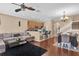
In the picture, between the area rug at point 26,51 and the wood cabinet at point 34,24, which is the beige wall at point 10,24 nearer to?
the wood cabinet at point 34,24

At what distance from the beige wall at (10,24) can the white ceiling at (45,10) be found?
0.08 meters

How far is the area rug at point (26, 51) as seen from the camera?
2.19m

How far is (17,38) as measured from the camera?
7.32 feet

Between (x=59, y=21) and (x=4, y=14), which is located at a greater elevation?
(x=4, y=14)

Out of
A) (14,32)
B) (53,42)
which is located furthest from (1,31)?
(53,42)

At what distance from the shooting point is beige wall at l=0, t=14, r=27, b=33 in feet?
6.88

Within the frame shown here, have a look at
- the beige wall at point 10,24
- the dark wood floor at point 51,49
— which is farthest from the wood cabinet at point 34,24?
the dark wood floor at point 51,49

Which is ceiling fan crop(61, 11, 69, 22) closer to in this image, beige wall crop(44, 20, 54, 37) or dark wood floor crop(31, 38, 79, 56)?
beige wall crop(44, 20, 54, 37)

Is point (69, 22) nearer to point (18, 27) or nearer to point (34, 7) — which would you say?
point (34, 7)

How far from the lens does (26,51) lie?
2.24 meters

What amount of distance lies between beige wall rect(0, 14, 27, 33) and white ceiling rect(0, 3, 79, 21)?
8 centimetres

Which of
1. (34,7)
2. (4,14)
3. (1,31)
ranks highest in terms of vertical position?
(34,7)

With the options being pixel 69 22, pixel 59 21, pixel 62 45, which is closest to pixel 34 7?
pixel 59 21

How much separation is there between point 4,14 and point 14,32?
372 millimetres
